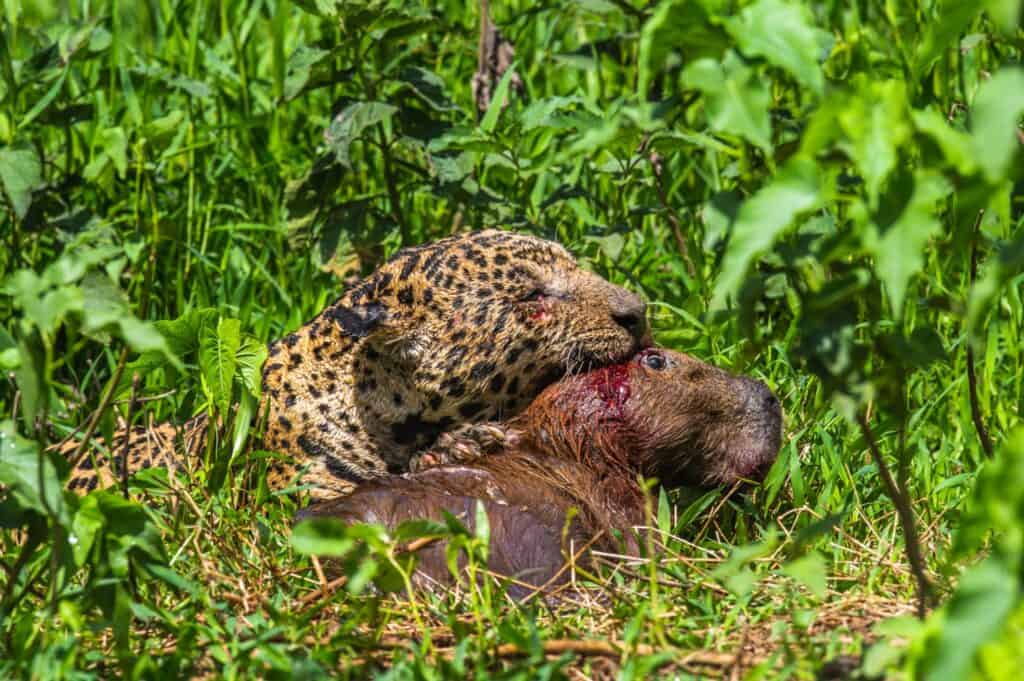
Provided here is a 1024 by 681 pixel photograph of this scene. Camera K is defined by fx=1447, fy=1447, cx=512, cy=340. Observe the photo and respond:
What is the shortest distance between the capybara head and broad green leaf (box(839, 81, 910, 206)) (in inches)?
76.8

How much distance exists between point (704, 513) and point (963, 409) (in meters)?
1.07

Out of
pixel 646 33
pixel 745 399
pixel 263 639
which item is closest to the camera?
pixel 646 33

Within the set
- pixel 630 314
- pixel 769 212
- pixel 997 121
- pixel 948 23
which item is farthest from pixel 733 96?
pixel 630 314

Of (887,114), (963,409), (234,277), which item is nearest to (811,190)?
(887,114)

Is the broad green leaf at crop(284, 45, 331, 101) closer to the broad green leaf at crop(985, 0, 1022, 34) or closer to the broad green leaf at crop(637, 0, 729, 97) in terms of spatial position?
the broad green leaf at crop(637, 0, 729, 97)

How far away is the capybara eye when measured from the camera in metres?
4.39

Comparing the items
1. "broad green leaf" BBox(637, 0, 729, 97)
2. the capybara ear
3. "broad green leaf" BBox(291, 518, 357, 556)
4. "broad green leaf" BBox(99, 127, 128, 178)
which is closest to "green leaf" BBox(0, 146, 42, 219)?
"broad green leaf" BBox(99, 127, 128, 178)

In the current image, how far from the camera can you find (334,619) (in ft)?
10.9

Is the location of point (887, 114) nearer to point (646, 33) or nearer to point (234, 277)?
point (646, 33)

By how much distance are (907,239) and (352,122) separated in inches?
126

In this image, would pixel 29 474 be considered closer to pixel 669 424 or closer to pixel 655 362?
pixel 669 424

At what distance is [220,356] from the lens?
3941mm

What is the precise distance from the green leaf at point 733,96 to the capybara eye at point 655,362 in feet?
6.50

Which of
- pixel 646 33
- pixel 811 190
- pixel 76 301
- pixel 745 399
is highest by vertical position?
pixel 646 33
